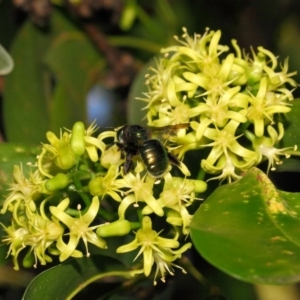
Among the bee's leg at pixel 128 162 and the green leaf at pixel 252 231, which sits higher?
the green leaf at pixel 252 231

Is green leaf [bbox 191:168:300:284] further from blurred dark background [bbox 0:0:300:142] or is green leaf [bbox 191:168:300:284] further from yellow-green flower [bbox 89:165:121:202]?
blurred dark background [bbox 0:0:300:142]

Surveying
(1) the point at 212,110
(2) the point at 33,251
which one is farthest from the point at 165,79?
(2) the point at 33,251

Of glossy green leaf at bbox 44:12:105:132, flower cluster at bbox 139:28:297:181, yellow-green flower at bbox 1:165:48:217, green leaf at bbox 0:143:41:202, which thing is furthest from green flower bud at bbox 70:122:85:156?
glossy green leaf at bbox 44:12:105:132

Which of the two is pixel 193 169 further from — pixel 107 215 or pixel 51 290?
pixel 51 290

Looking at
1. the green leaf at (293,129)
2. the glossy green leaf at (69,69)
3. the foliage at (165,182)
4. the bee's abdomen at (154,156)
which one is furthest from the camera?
the glossy green leaf at (69,69)

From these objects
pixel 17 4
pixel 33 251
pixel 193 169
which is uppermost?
pixel 17 4

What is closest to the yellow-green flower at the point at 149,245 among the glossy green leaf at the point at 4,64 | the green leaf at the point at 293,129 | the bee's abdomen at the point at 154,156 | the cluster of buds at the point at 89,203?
the cluster of buds at the point at 89,203

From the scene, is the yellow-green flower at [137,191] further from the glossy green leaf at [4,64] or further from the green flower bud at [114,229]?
the glossy green leaf at [4,64]

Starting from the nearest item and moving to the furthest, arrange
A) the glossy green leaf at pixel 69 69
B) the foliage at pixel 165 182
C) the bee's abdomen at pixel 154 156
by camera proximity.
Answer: the foliage at pixel 165 182 → the bee's abdomen at pixel 154 156 → the glossy green leaf at pixel 69 69

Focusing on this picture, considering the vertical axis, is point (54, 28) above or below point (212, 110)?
below
